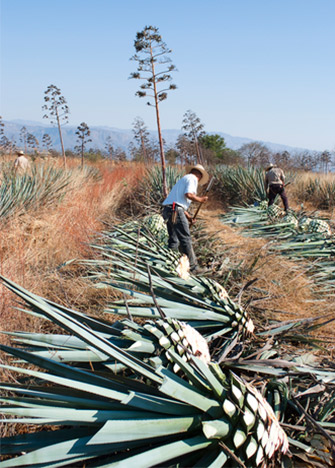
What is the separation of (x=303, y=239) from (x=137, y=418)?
17.2 ft

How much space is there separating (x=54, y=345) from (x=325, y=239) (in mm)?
4830

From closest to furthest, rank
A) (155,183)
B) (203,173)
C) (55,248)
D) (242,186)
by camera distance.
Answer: (55,248) → (203,173) → (155,183) → (242,186)

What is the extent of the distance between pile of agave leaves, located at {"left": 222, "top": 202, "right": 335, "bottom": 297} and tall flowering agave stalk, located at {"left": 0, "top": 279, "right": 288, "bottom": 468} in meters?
3.05

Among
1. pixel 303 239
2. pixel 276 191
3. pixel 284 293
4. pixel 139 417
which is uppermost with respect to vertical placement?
pixel 276 191

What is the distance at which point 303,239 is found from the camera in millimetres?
5898

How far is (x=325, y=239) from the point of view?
215 inches

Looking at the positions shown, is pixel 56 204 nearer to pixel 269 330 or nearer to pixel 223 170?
pixel 269 330

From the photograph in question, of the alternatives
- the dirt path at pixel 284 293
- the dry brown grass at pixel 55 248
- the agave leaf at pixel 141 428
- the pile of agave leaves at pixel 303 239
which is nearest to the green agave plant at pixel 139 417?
the agave leaf at pixel 141 428

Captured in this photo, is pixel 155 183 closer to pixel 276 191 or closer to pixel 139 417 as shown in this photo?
pixel 276 191

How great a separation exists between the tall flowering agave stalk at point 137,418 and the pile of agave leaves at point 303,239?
10.0 feet

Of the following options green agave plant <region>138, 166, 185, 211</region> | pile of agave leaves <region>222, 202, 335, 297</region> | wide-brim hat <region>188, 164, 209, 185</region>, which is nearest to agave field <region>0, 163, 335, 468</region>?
pile of agave leaves <region>222, 202, 335, 297</region>

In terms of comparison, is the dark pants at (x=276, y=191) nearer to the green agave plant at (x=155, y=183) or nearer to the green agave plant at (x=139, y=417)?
the green agave plant at (x=155, y=183)

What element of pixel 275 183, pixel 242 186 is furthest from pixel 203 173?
pixel 242 186

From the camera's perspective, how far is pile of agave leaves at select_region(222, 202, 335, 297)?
180 inches
